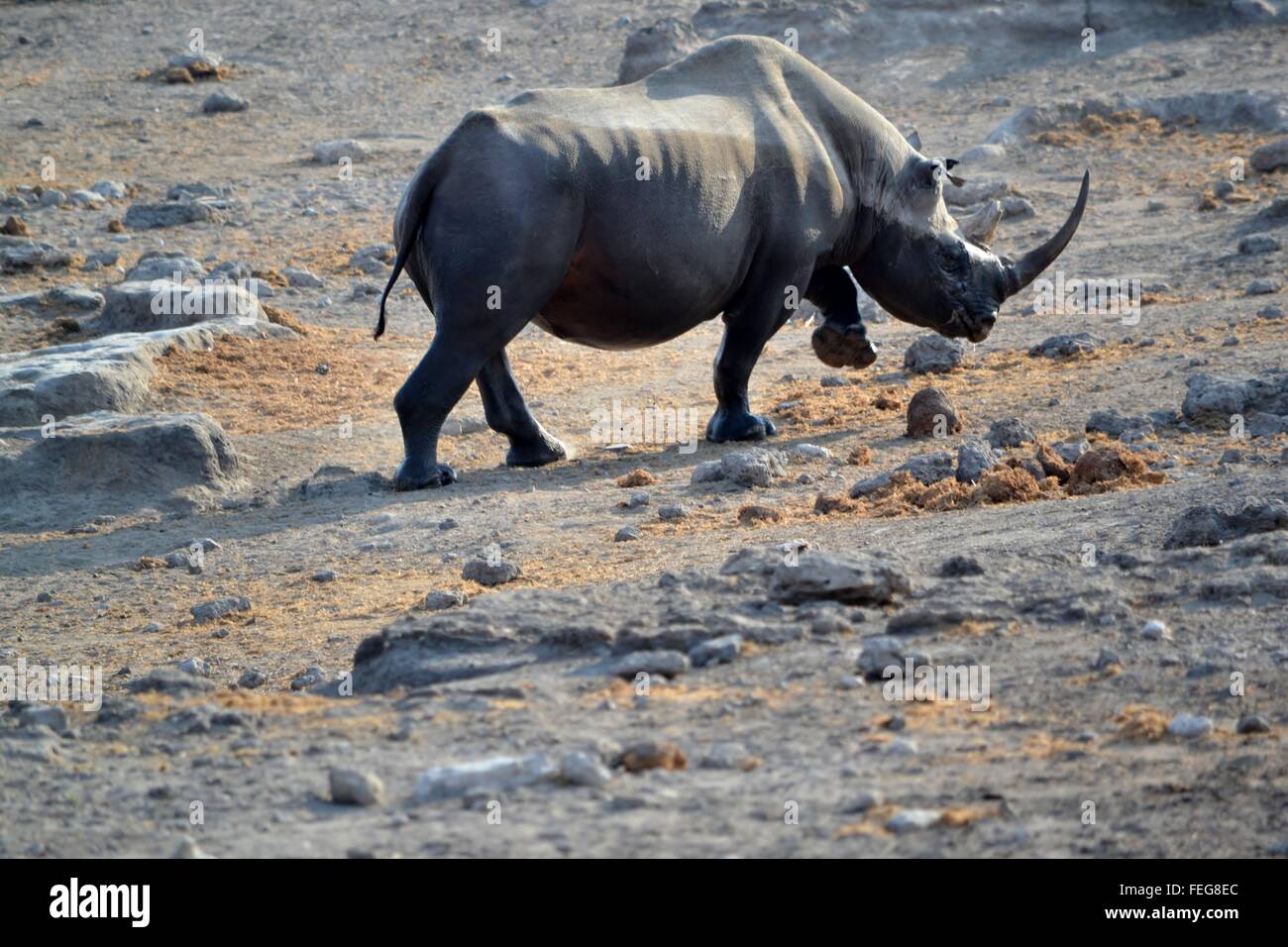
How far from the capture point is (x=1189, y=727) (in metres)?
4.75

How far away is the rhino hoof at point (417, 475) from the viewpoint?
9.23 meters

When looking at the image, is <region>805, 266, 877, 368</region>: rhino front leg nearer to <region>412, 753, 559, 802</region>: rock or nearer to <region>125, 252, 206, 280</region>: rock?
<region>125, 252, 206, 280</region>: rock

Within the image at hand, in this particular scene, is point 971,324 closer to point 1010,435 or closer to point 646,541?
point 1010,435

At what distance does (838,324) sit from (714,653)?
577cm

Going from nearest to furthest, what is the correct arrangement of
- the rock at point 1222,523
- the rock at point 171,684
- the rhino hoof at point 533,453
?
1. the rock at point 171,684
2. the rock at point 1222,523
3. the rhino hoof at point 533,453

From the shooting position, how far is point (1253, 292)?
12250 millimetres

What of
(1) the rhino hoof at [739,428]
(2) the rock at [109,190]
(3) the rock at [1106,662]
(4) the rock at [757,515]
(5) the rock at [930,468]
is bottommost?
(3) the rock at [1106,662]

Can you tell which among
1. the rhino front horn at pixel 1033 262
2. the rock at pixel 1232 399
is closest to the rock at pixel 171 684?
the rock at pixel 1232 399

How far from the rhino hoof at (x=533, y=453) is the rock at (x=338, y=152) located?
28.9 ft

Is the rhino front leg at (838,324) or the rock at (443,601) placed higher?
the rhino front leg at (838,324)

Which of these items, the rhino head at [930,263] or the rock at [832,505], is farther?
the rhino head at [930,263]

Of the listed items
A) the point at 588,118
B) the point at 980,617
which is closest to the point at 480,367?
the point at 588,118

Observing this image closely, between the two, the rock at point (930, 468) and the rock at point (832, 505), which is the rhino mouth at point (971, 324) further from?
the rock at point (832, 505)
